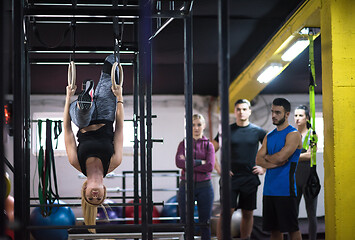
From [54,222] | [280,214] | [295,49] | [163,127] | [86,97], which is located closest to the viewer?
[86,97]

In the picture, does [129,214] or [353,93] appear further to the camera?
[129,214]

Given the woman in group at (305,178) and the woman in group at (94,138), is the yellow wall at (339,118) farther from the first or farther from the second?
the woman in group at (94,138)

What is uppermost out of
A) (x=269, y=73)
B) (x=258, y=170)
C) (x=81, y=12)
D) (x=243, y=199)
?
(x=269, y=73)

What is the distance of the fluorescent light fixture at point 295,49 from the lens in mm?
5332

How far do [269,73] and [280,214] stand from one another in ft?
11.8

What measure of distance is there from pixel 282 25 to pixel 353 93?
2038mm

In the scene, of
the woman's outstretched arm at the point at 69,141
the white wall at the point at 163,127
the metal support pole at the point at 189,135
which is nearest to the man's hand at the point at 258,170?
the metal support pole at the point at 189,135

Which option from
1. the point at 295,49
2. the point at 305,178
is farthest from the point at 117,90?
the point at 295,49

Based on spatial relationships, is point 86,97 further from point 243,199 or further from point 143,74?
point 243,199

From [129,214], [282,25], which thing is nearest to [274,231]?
[282,25]

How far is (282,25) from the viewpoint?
5383mm

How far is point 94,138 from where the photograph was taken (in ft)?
8.18

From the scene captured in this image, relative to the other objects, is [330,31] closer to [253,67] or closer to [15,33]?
[15,33]

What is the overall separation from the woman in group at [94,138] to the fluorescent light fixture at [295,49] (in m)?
3.29
